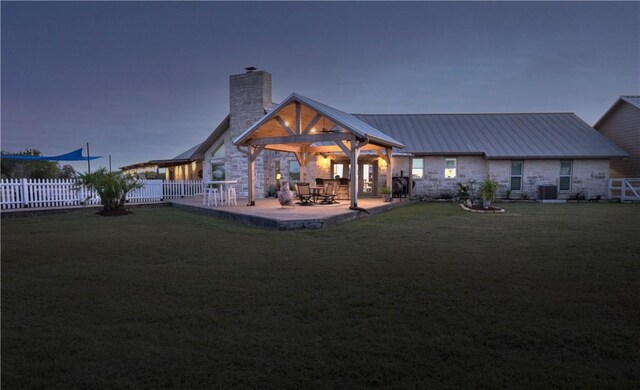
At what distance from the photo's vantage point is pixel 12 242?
23.6 ft

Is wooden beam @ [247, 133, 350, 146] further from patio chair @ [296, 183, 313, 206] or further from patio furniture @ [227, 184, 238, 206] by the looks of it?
patio furniture @ [227, 184, 238, 206]

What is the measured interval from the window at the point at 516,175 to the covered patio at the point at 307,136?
27.4ft

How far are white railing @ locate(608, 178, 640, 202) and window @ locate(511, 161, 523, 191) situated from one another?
175 inches

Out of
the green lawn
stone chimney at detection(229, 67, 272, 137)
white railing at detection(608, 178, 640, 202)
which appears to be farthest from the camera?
stone chimney at detection(229, 67, 272, 137)

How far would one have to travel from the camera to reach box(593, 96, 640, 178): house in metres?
19.3

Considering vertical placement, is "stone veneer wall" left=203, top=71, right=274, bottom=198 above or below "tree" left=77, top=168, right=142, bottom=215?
above

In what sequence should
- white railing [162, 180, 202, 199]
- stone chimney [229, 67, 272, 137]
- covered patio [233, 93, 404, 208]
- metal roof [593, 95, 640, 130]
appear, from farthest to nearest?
metal roof [593, 95, 640, 130] < stone chimney [229, 67, 272, 137] < white railing [162, 180, 202, 199] < covered patio [233, 93, 404, 208]

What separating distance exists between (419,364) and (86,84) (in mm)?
28399

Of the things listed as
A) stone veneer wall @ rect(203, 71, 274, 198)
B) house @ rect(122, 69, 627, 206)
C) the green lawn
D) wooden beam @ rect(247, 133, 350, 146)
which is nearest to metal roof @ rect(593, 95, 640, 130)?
house @ rect(122, 69, 627, 206)

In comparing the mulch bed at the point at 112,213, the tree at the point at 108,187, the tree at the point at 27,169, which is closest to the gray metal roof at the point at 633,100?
the tree at the point at 108,187

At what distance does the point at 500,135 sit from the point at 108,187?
20198 mm

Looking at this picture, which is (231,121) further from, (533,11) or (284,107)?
(533,11)

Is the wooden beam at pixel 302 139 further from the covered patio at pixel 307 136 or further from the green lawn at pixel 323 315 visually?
the green lawn at pixel 323 315

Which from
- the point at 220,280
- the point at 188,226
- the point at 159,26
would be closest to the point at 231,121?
the point at 159,26
